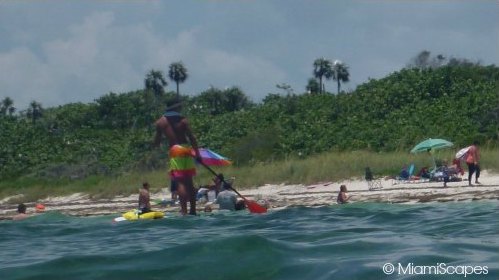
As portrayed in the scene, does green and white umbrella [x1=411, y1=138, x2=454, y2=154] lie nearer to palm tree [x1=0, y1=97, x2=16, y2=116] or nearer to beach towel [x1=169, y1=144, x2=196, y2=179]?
beach towel [x1=169, y1=144, x2=196, y2=179]

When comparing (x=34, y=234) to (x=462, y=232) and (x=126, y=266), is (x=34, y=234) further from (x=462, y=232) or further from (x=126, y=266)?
(x=462, y=232)

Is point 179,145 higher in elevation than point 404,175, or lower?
higher

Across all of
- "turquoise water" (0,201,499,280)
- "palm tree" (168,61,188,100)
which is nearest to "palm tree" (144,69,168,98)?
"palm tree" (168,61,188,100)

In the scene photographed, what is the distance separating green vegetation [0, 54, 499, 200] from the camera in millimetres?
29766

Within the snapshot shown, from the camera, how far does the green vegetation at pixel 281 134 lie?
29.8 meters

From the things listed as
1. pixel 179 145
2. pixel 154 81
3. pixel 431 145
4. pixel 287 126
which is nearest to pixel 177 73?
pixel 154 81

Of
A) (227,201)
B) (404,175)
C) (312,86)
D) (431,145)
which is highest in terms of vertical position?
(312,86)

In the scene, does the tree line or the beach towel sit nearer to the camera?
the beach towel

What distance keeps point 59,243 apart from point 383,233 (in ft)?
8.83

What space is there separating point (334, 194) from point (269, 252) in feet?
56.0

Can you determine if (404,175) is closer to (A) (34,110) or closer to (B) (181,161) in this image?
(B) (181,161)

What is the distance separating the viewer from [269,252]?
6000 millimetres

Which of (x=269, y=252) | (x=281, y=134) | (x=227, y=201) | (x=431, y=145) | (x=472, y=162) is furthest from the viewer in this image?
(x=281, y=134)

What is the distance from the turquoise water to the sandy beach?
9107mm
